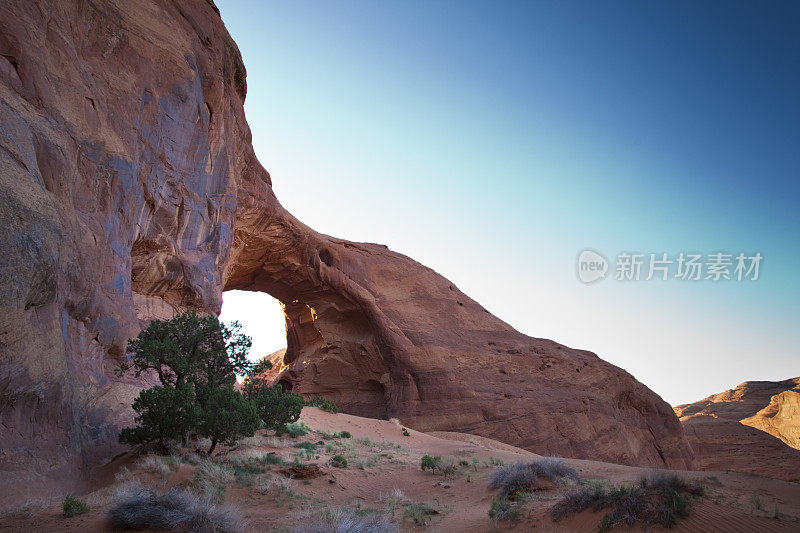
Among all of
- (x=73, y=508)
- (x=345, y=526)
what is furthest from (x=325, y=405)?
(x=345, y=526)

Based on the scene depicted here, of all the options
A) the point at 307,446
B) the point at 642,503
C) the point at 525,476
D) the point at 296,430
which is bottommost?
the point at 307,446

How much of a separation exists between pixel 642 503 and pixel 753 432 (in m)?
34.5

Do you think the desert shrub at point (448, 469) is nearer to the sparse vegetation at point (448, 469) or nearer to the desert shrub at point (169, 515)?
the sparse vegetation at point (448, 469)

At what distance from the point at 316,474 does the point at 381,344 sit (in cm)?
1638

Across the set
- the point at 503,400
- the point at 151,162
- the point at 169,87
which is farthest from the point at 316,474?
the point at 503,400

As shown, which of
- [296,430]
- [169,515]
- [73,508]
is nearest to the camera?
[169,515]

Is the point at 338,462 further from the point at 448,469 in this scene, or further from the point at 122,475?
the point at 122,475

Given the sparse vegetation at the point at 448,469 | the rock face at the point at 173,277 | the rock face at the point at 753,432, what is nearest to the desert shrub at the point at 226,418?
the rock face at the point at 173,277

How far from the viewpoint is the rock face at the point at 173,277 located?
30.2ft

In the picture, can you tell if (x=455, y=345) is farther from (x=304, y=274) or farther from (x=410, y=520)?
(x=410, y=520)

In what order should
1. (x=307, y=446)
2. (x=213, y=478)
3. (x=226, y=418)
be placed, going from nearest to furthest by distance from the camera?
(x=213, y=478) → (x=226, y=418) → (x=307, y=446)

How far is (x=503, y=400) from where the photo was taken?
26.4 metres

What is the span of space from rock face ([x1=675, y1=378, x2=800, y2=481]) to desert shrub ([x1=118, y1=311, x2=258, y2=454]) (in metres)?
26.9

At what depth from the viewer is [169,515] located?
6.79 m
